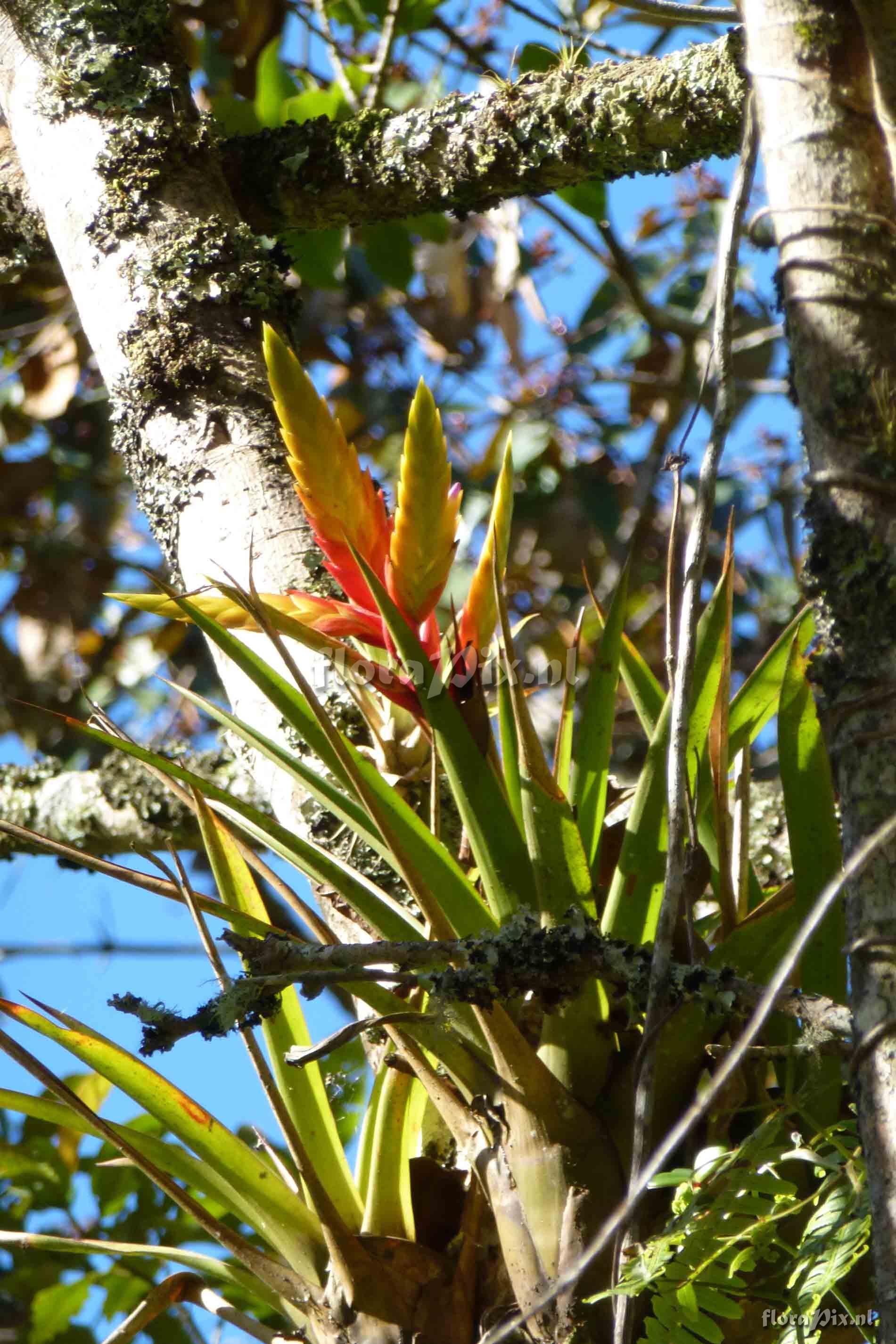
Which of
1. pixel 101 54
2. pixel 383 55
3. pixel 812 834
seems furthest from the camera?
pixel 383 55

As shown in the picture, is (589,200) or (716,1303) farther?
(589,200)

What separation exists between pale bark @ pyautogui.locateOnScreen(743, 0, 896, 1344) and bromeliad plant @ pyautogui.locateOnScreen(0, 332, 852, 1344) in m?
0.17

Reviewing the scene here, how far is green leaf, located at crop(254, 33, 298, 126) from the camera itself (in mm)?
2016

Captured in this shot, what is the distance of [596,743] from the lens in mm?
955

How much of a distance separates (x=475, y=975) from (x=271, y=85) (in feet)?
5.86

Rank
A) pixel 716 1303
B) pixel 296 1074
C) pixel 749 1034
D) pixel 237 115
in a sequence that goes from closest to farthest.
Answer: pixel 749 1034
pixel 716 1303
pixel 296 1074
pixel 237 115

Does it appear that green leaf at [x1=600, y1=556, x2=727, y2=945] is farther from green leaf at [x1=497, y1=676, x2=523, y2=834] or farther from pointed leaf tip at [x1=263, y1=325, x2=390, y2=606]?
pointed leaf tip at [x1=263, y1=325, x2=390, y2=606]

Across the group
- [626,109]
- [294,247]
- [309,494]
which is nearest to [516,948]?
[309,494]

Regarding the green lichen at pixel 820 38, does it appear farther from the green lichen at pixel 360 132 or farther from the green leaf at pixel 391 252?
the green leaf at pixel 391 252

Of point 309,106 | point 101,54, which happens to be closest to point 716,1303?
point 101,54

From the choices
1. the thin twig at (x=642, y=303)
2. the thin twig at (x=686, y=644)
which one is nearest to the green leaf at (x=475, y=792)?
the thin twig at (x=686, y=644)

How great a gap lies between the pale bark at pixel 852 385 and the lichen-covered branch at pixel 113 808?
109cm

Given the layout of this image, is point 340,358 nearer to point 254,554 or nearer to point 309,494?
point 254,554

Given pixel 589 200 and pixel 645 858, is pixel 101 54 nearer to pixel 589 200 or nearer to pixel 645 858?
pixel 589 200
